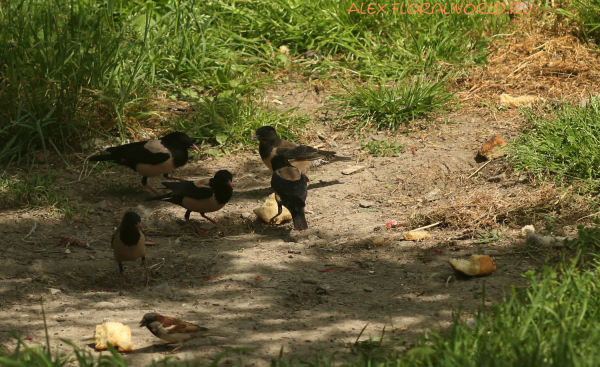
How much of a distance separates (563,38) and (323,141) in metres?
3.98

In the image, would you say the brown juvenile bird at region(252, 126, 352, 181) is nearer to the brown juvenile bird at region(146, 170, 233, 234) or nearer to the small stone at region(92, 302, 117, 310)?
the brown juvenile bird at region(146, 170, 233, 234)

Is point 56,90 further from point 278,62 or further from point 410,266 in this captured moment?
point 410,266

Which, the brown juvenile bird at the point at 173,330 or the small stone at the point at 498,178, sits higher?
the brown juvenile bird at the point at 173,330

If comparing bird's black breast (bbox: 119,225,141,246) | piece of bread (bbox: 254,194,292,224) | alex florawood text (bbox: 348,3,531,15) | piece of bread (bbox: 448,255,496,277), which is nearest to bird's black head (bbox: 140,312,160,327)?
bird's black breast (bbox: 119,225,141,246)

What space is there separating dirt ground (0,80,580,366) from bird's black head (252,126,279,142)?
0.49 m

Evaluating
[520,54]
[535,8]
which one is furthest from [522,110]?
[535,8]

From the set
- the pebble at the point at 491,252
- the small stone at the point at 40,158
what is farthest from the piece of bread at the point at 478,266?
the small stone at the point at 40,158

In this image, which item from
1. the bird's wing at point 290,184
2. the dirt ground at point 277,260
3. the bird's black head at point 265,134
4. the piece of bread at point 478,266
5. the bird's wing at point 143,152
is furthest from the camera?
the bird's black head at point 265,134

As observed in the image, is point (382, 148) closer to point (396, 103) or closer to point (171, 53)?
point (396, 103)

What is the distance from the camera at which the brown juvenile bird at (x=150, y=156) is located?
6609 mm

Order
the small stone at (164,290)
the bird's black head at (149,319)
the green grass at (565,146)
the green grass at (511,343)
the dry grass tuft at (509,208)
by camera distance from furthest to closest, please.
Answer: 1. the green grass at (565,146)
2. the dry grass tuft at (509,208)
3. the small stone at (164,290)
4. the bird's black head at (149,319)
5. the green grass at (511,343)

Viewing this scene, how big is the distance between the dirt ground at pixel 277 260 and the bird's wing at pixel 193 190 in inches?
15.9

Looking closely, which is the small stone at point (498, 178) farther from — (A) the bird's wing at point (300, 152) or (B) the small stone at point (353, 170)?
(A) the bird's wing at point (300, 152)

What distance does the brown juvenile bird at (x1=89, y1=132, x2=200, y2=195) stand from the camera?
6.61 meters
